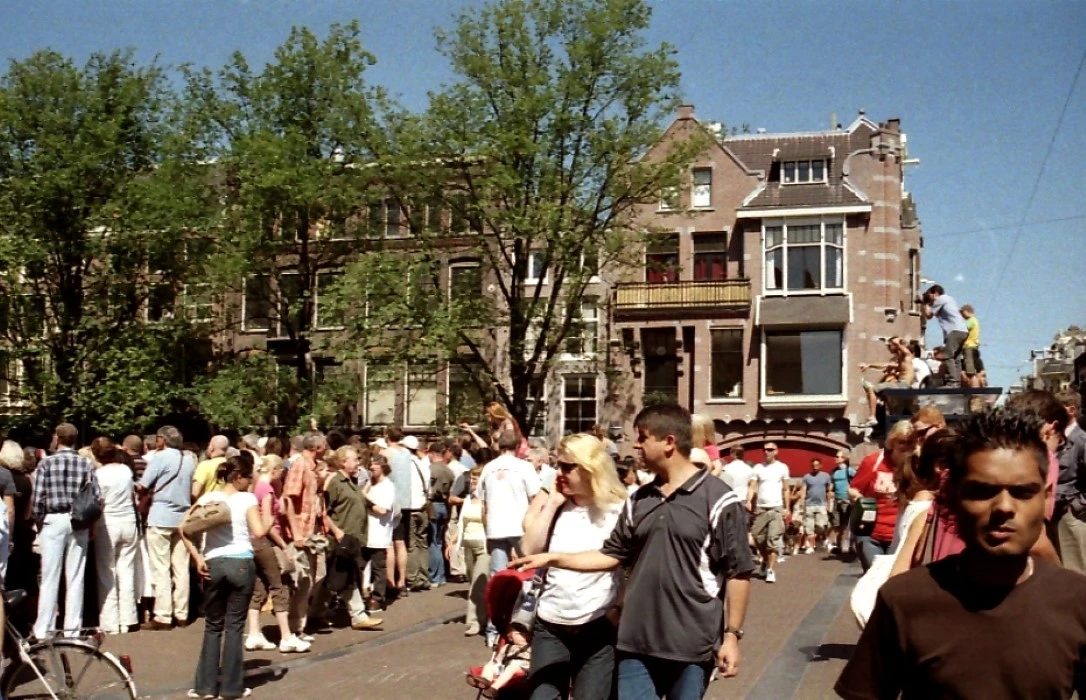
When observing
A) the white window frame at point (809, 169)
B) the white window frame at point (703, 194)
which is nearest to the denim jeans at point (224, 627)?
the white window frame at point (703, 194)

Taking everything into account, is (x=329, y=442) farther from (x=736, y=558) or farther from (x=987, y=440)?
(x=987, y=440)

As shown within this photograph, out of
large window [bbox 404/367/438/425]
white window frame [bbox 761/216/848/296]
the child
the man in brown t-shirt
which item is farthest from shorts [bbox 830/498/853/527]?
the man in brown t-shirt

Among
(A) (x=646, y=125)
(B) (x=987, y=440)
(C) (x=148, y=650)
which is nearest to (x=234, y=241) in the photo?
(A) (x=646, y=125)

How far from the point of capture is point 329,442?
48.0 ft

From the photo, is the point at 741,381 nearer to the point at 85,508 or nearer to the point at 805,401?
the point at 805,401

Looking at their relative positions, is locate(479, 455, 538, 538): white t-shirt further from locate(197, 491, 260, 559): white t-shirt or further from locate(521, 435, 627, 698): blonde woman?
locate(521, 435, 627, 698): blonde woman

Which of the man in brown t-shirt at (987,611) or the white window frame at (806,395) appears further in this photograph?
the white window frame at (806,395)

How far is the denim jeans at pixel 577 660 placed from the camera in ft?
18.9

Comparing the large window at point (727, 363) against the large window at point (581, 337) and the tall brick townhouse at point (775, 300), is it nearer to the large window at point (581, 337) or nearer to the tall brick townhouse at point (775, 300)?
the tall brick townhouse at point (775, 300)

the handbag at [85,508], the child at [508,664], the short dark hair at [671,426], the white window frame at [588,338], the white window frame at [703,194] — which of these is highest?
the white window frame at [703,194]

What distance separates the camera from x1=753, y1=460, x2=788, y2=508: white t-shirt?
18.5 metres

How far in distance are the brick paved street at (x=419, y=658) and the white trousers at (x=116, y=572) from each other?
31cm

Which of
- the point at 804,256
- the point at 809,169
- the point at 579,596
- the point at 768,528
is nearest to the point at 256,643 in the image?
the point at 579,596

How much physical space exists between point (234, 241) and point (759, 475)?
67.8 ft
